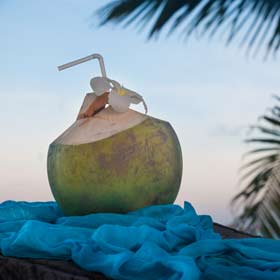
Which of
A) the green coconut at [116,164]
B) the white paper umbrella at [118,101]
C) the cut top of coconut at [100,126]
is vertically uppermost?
the white paper umbrella at [118,101]

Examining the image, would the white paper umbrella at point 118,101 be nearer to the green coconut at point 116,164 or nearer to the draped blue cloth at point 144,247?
the green coconut at point 116,164

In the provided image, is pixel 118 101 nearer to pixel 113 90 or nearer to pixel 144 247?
pixel 113 90

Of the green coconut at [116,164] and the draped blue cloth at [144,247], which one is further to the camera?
the green coconut at [116,164]

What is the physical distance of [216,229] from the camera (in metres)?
1.79

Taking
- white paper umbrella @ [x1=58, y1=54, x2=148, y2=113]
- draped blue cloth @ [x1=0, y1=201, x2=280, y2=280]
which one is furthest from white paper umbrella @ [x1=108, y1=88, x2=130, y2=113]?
draped blue cloth @ [x1=0, y1=201, x2=280, y2=280]

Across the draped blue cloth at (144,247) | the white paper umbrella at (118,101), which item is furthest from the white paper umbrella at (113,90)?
the draped blue cloth at (144,247)

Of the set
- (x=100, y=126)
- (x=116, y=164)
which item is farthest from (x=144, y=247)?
(x=100, y=126)

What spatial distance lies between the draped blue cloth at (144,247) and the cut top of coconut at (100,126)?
175 mm

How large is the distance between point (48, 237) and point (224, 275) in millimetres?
355

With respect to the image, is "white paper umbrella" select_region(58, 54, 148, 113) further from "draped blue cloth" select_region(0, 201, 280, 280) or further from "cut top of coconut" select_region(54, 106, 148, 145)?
"draped blue cloth" select_region(0, 201, 280, 280)

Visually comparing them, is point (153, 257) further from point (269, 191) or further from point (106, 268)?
point (269, 191)

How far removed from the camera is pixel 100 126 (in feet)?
5.07

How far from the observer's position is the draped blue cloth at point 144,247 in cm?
117

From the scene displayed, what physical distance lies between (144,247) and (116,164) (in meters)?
0.30
